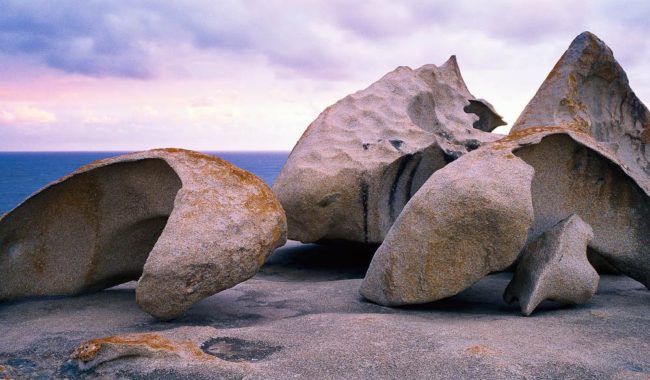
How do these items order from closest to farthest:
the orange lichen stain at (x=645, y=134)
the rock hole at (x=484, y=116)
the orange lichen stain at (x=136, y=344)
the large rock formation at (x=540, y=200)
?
the orange lichen stain at (x=136, y=344) < the large rock formation at (x=540, y=200) < the orange lichen stain at (x=645, y=134) < the rock hole at (x=484, y=116)

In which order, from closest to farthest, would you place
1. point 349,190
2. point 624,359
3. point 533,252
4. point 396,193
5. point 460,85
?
point 624,359 < point 533,252 < point 349,190 < point 396,193 < point 460,85

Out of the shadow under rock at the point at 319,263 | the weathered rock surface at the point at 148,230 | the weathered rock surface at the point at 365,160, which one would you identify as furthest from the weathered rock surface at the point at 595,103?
the weathered rock surface at the point at 148,230

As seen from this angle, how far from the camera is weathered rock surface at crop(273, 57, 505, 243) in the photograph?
5.41 metres

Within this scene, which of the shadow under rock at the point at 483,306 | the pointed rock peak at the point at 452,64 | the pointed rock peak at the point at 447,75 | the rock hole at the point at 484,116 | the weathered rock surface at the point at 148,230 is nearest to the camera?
the weathered rock surface at the point at 148,230

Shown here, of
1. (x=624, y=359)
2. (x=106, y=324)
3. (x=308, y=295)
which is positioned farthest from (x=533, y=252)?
(x=106, y=324)

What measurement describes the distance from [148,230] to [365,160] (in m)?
1.93

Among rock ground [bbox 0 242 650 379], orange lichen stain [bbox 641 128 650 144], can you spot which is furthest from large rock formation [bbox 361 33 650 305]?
orange lichen stain [bbox 641 128 650 144]

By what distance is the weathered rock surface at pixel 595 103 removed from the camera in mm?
6160

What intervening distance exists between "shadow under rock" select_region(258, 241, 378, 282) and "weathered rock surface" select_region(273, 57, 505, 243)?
40cm

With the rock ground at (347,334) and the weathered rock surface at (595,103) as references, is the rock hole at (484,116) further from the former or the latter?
the rock ground at (347,334)

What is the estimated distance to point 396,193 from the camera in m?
5.80

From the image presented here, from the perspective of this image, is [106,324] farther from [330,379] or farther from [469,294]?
[469,294]

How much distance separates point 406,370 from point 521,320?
1223mm

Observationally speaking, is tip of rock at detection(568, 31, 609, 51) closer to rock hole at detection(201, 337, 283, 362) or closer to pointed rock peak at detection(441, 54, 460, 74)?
pointed rock peak at detection(441, 54, 460, 74)
